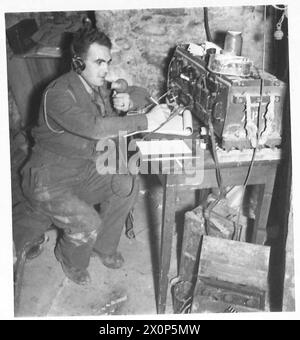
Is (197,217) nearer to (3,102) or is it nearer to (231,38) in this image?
(231,38)

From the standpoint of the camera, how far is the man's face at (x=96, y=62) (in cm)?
196

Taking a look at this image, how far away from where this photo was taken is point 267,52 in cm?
260

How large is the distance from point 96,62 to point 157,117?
1.49 feet

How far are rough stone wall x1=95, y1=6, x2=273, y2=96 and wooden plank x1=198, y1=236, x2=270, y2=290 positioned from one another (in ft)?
4.65

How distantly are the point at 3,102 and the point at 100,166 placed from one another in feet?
2.49

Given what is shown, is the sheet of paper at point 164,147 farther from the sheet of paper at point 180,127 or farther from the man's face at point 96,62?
the man's face at point 96,62

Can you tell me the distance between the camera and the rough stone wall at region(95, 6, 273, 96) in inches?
105

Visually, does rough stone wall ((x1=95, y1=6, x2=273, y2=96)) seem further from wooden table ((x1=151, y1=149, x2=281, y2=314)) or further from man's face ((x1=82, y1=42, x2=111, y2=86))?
wooden table ((x1=151, y1=149, x2=281, y2=314))

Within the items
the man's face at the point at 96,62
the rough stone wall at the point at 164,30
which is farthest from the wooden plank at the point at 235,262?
the rough stone wall at the point at 164,30

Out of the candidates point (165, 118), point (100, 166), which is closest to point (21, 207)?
point (100, 166)

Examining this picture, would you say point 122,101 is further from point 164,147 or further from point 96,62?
point 164,147

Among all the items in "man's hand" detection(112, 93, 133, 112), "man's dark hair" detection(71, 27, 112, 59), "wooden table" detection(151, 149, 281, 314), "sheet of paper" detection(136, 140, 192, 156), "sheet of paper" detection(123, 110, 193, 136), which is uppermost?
"man's dark hair" detection(71, 27, 112, 59)

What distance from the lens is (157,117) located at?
1958 mm

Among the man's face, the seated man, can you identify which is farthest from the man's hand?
the man's face
